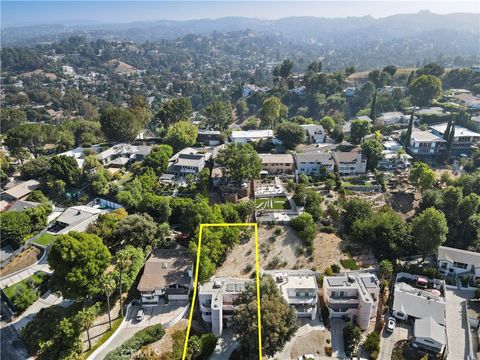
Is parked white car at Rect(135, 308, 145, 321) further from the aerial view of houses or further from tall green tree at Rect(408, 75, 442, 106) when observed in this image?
tall green tree at Rect(408, 75, 442, 106)

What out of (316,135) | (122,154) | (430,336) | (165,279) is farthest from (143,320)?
(316,135)

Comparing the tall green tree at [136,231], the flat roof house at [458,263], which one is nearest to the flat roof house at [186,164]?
the tall green tree at [136,231]

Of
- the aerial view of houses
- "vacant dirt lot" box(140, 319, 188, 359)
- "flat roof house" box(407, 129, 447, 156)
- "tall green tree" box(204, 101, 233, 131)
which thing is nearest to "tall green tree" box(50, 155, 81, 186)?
the aerial view of houses

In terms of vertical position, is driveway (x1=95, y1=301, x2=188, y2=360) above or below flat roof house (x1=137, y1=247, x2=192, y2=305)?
below

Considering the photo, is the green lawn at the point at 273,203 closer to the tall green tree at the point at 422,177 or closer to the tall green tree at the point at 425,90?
the tall green tree at the point at 422,177

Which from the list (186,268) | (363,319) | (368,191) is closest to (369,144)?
(368,191)

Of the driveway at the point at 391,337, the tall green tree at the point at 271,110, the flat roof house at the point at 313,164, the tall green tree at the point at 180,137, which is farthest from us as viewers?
the tall green tree at the point at 271,110
